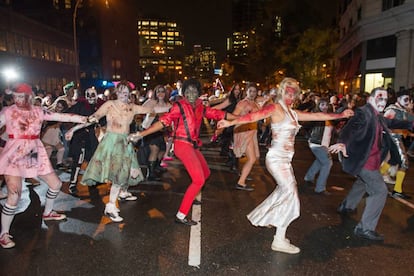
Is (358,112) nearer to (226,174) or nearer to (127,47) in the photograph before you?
(226,174)

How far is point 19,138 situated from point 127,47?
230 feet

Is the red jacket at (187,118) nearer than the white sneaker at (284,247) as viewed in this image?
No

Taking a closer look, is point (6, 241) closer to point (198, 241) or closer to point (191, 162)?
point (198, 241)

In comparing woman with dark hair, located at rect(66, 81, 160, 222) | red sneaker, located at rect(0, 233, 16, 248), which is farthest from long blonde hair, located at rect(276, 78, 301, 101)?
red sneaker, located at rect(0, 233, 16, 248)

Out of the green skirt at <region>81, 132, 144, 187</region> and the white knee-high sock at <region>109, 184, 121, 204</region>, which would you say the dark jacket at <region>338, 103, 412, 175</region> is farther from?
the white knee-high sock at <region>109, 184, 121, 204</region>

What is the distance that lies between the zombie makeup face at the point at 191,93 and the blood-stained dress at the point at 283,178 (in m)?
1.23

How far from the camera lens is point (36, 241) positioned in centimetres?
498

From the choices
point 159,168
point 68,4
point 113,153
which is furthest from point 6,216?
point 68,4

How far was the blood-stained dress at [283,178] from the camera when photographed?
15.4 ft

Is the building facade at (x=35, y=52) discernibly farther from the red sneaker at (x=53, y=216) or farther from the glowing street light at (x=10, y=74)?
the red sneaker at (x=53, y=216)

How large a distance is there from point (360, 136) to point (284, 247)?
186 cm

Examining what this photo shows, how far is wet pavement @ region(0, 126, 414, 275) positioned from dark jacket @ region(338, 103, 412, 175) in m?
1.00

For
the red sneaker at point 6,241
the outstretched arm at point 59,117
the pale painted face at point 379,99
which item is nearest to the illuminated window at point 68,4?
the outstretched arm at point 59,117

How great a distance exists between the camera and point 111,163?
566 cm
